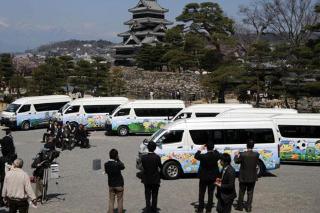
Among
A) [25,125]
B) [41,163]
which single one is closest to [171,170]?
[41,163]

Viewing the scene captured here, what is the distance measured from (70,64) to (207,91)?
1524 centimetres

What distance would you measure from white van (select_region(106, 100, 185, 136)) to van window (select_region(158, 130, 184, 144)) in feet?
37.3

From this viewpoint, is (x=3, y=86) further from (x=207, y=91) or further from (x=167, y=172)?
(x=167, y=172)

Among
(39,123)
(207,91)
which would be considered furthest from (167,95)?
(39,123)

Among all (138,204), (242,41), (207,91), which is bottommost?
(138,204)

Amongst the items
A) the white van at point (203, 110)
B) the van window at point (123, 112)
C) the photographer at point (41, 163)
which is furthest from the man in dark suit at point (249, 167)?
the van window at point (123, 112)

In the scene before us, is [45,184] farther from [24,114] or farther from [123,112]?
[24,114]

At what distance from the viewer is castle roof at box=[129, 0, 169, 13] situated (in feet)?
246

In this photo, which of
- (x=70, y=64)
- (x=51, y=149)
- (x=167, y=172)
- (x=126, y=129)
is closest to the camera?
(x=51, y=149)

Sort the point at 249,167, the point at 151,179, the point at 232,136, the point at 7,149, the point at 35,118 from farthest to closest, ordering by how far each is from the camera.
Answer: the point at 35,118, the point at 232,136, the point at 7,149, the point at 249,167, the point at 151,179

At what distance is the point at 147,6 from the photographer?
244 feet

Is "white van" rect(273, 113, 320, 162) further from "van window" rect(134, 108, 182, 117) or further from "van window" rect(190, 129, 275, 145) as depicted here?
"van window" rect(134, 108, 182, 117)

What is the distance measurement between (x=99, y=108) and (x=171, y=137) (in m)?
14.7

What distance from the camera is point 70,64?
49.3 m
